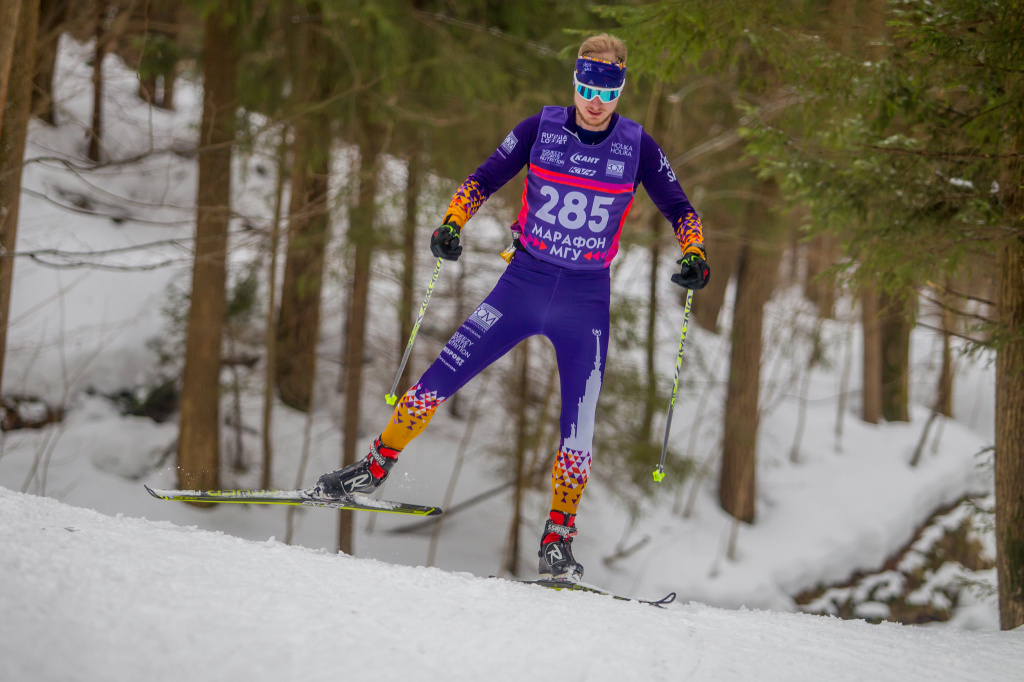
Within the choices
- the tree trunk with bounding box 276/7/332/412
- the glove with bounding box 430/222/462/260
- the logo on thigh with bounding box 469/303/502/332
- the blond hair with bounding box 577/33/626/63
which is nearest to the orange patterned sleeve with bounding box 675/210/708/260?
the blond hair with bounding box 577/33/626/63

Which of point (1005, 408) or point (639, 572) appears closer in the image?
point (1005, 408)

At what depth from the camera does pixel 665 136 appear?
387 inches

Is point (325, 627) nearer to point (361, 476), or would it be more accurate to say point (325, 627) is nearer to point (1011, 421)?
point (361, 476)

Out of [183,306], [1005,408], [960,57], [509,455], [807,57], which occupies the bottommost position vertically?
[509,455]

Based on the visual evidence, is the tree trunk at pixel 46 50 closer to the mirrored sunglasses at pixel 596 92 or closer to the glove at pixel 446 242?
the glove at pixel 446 242

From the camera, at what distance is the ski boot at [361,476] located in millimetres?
3395

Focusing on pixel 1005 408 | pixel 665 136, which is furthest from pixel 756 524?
pixel 1005 408

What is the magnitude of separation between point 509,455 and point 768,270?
4.98m

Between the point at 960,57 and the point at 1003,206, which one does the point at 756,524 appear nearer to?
the point at 1003,206

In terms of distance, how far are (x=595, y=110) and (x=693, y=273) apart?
891 mm

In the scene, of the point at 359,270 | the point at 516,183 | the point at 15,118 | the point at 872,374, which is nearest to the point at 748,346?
the point at 516,183

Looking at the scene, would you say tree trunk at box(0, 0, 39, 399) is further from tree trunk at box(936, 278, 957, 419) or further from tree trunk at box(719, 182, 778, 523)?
tree trunk at box(719, 182, 778, 523)

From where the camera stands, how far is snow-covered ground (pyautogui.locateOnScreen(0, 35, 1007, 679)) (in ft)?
7.18

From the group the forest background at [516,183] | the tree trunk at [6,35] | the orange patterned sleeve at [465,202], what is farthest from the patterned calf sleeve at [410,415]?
the tree trunk at [6,35]
